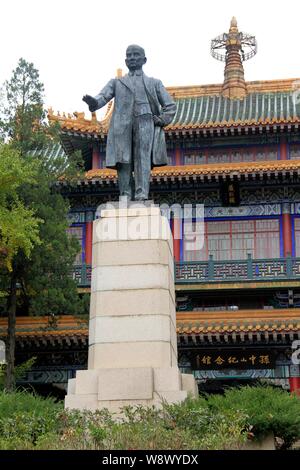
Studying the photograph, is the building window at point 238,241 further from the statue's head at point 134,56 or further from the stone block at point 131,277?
the stone block at point 131,277

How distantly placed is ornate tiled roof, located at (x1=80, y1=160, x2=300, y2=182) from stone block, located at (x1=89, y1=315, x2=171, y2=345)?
15.3m

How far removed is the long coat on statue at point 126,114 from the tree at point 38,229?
740 centimetres

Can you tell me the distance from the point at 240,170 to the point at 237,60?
8426mm

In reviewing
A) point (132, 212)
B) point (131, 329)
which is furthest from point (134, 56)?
point (131, 329)

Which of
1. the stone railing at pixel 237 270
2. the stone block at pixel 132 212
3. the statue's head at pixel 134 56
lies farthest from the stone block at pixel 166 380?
the stone railing at pixel 237 270

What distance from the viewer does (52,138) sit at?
74.9 ft

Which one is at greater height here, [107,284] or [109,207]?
[109,207]

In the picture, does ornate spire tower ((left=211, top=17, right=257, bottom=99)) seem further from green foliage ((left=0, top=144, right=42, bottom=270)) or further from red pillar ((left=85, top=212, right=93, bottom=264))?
green foliage ((left=0, top=144, right=42, bottom=270))

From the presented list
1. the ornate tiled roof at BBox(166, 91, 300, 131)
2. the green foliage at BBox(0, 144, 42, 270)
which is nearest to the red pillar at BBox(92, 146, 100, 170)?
the ornate tiled roof at BBox(166, 91, 300, 131)

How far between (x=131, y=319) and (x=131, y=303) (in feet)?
0.82

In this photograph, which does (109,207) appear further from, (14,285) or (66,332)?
(66,332)

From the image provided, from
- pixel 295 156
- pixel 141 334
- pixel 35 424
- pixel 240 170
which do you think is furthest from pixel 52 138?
pixel 35 424

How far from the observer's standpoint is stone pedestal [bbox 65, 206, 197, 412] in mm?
11445

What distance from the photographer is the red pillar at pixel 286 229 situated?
27.3 metres
